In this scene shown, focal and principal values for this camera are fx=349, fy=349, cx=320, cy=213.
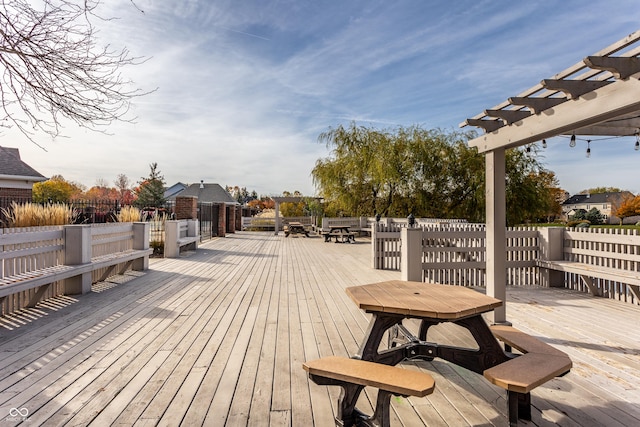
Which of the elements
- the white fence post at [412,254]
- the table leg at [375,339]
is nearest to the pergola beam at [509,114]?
the table leg at [375,339]

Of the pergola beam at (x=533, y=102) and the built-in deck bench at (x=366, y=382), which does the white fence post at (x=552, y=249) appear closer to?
the pergola beam at (x=533, y=102)

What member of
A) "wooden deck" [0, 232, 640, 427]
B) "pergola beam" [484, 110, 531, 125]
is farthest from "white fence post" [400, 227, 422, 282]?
"pergola beam" [484, 110, 531, 125]

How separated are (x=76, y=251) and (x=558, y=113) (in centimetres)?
592

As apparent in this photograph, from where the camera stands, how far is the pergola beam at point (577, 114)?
218 centimetres

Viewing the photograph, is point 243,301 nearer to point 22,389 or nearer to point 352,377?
point 22,389

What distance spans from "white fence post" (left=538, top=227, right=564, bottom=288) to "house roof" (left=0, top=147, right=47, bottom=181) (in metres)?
19.9

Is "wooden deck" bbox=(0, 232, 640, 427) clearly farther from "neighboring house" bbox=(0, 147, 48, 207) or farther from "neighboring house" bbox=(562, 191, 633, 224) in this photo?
"neighboring house" bbox=(562, 191, 633, 224)

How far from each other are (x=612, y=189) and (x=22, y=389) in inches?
3894

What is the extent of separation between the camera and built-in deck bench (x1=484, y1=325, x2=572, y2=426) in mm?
1628

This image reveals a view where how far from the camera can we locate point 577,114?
8.45ft

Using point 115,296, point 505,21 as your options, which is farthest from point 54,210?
point 505,21

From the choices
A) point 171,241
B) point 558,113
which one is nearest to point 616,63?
point 558,113

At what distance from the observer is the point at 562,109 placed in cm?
273

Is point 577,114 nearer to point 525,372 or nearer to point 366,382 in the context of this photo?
point 525,372
